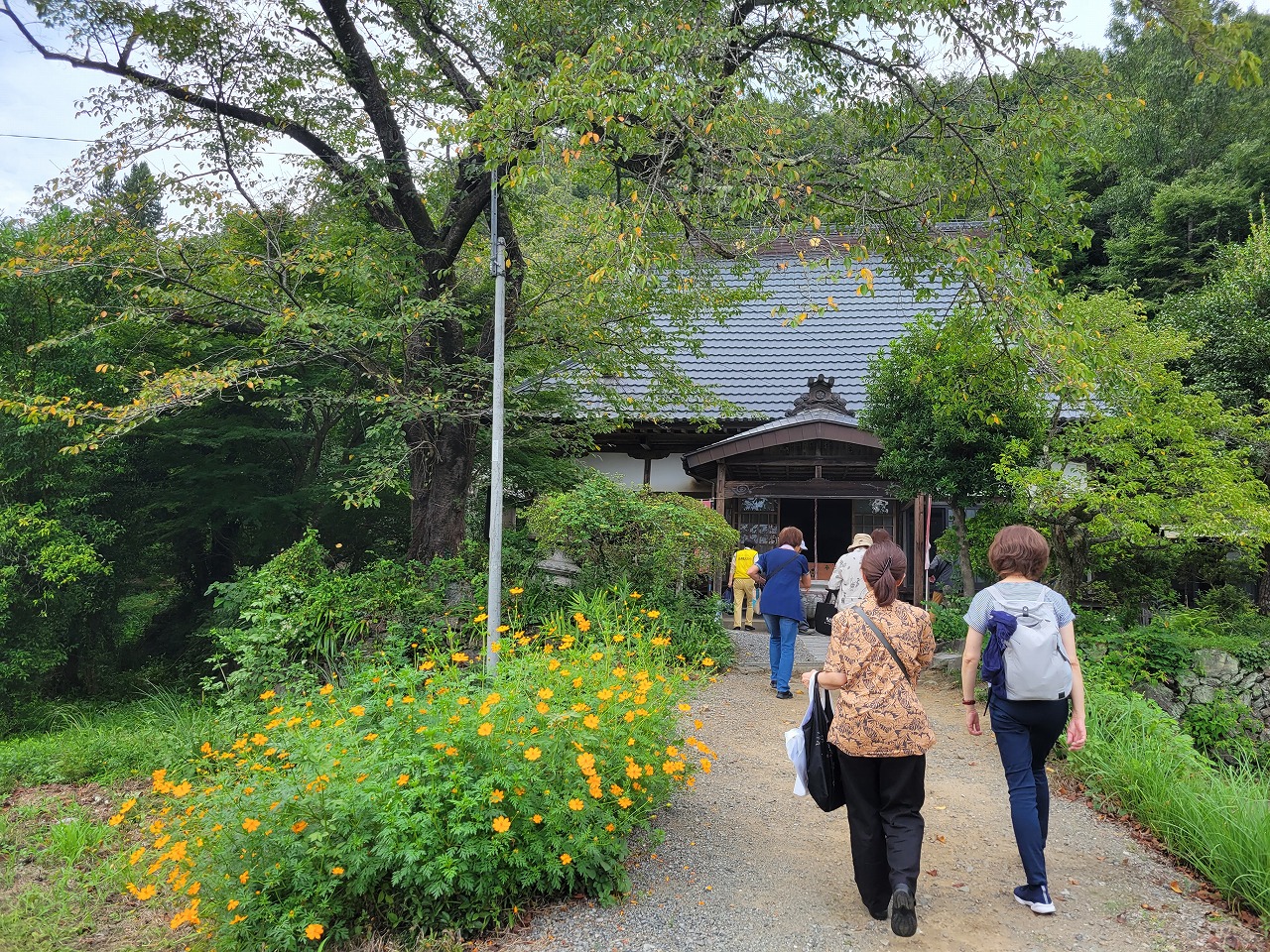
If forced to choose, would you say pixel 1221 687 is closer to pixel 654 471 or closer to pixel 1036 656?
pixel 1036 656

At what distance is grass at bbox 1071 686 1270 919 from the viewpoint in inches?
146

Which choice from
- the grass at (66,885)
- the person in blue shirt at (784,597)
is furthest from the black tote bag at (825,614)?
the grass at (66,885)

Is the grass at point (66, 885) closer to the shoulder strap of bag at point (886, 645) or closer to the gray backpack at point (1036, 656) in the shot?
the shoulder strap of bag at point (886, 645)

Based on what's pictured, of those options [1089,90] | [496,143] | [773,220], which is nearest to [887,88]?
[1089,90]

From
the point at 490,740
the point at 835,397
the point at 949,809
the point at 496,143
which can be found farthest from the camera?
the point at 835,397

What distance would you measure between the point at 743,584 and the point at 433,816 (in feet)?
24.5

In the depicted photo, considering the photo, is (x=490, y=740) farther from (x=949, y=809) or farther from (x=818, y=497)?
(x=818, y=497)

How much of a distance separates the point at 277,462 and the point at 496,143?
808cm

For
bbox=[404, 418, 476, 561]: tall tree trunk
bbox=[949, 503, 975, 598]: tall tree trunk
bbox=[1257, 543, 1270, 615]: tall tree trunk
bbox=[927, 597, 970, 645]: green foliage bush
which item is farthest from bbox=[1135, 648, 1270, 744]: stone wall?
bbox=[404, 418, 476, 561]: tall tree trunk

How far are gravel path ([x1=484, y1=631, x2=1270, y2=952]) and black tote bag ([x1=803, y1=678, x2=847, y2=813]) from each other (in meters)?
0.53

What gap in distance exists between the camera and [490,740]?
12.1 ft

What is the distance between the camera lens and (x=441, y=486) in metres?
8.62

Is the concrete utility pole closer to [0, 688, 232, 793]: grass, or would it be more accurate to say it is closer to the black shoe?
the black shoe

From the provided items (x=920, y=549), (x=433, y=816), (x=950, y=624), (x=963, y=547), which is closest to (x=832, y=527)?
(x=920, y=549)
